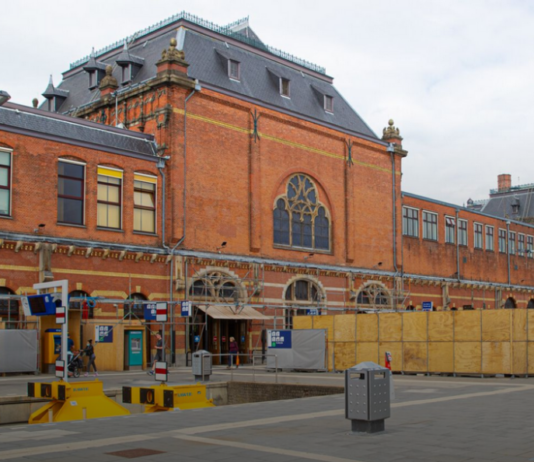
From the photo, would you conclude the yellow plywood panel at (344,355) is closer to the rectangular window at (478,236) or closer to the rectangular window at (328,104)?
the rectangular window at (328,104)

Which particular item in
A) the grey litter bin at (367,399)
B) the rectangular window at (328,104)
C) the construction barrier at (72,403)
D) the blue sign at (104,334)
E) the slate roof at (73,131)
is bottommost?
the construction barrier at (72,403)

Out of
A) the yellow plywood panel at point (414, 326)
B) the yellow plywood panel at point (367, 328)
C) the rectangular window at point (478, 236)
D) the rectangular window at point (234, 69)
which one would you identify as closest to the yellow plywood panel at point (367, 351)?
the yellow plywood panel at point (367, 328)

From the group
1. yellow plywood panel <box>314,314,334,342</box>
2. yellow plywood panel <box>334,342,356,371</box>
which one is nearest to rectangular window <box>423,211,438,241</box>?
yellow plywood panel <box>314,314,334,342</box>

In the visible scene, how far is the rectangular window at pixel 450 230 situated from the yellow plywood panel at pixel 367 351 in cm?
2671

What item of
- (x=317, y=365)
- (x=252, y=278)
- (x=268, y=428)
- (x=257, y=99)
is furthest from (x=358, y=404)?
(x=257, y=99)

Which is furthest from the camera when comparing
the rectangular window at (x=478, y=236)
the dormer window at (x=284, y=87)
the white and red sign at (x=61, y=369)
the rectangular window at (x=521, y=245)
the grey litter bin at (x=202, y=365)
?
the rectangular window at (x=521, y=245)

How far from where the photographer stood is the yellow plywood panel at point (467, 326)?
29375 millimetres

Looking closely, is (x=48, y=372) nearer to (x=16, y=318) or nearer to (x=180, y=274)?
(x=16, y=318)

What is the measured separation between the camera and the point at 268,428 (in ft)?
46.5

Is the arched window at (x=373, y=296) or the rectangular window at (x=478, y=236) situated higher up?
the rectangular window at (x=478, y=236)

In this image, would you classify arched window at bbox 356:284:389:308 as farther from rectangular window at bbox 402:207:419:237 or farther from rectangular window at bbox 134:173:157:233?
rectangular window at bbox 134:173:157:233

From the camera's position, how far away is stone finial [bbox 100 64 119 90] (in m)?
41.6

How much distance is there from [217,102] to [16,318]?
15801 mm

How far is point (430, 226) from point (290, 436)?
4428 cm
